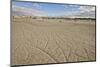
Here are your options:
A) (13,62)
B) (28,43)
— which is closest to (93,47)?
(28,43)

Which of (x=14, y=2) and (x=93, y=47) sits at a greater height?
(x=14, y=2)

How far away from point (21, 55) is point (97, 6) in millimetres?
1322

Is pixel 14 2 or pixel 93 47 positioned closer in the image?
pixel 14 2

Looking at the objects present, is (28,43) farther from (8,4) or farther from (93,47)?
(93,47)

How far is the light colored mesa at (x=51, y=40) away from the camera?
2.49 meters

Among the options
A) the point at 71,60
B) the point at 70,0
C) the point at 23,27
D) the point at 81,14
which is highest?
the point at 70,0

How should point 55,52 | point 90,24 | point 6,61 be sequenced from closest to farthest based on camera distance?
point 6,61 < point 55,52 < point 90,24

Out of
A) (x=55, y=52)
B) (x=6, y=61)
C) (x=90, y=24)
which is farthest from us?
(x=90, y=24)

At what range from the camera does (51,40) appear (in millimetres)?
2639

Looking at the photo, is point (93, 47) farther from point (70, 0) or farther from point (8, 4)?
point (8, 4)

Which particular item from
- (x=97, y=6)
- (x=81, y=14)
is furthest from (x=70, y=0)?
(x=97, y=6)

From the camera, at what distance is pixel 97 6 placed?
2896 mm

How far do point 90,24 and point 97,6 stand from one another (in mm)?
299

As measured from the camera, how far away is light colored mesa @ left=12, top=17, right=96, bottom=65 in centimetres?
249
